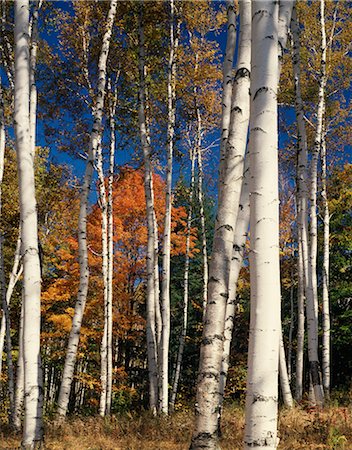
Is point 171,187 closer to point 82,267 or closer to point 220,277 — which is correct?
point 82,267

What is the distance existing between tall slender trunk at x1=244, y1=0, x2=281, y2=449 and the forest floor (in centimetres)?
266

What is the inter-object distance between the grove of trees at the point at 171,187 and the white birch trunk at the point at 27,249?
2 centimetres

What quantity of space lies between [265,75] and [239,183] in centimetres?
149

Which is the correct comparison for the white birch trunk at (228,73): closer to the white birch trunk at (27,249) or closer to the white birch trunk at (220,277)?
the white birch trunk at (220,277)

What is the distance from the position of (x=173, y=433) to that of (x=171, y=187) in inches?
275

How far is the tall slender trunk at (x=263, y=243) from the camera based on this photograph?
2584mm

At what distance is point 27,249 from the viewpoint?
16.9ft

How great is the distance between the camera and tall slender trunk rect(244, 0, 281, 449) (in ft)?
8.48

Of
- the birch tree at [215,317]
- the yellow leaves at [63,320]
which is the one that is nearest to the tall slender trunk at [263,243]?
the birch tree at [215,317]

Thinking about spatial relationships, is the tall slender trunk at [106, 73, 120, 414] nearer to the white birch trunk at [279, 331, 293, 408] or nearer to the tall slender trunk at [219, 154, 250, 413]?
the white birch trunk at [279, 331, 293, 408]

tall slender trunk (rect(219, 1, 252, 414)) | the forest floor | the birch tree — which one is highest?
tall slender trunk (rect(219, 1, 252, 414))

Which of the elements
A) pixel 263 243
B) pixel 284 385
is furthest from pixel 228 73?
pixel 284 385

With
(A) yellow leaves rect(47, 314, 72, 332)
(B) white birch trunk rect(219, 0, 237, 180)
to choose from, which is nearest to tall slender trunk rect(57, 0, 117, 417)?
(B) white birch trunk rect(219, 0, 237, 180)

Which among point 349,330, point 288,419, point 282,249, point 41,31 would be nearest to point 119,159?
point 41,31
